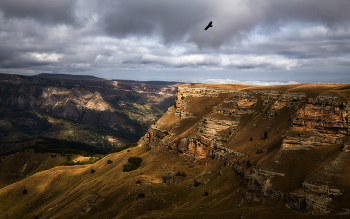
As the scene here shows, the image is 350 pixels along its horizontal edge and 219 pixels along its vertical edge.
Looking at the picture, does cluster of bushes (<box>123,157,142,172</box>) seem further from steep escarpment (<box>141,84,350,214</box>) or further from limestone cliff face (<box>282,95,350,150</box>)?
limestone cliff face (<box>282,95,350,150</box>)

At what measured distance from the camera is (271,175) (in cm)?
6178

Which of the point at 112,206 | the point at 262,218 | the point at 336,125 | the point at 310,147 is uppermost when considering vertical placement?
the point at 336,125

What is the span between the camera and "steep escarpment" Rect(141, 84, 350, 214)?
5256 centimetres

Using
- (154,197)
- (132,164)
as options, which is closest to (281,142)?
(154,197)

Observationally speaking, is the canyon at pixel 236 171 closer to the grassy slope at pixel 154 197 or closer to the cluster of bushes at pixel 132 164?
the grassy slope at pixel 154 197

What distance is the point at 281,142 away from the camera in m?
74.6

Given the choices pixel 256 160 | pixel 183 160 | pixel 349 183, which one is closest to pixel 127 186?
pixel 183 160

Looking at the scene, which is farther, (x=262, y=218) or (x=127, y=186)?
(x=127, y=186)

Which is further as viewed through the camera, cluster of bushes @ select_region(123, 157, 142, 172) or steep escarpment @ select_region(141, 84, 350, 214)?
cluster of bushes @ select_region(123, 157, 142, 172)

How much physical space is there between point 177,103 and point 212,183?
8332 cm

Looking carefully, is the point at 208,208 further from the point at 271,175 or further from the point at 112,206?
the point at 112,206

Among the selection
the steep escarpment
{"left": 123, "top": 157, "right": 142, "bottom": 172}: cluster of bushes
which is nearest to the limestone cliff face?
the steep escarpment

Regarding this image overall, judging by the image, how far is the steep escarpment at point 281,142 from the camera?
52562mm

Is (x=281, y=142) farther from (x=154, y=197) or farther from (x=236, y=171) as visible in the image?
(x=154, y=197)
